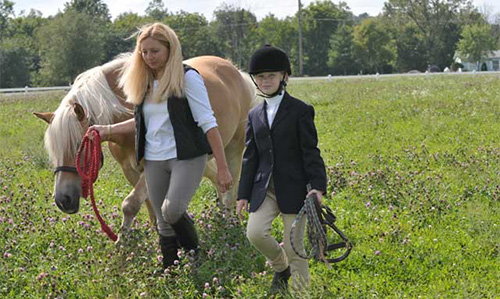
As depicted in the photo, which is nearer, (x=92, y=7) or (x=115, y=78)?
(x=115, y=78)

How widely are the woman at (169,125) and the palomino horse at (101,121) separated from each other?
383mm

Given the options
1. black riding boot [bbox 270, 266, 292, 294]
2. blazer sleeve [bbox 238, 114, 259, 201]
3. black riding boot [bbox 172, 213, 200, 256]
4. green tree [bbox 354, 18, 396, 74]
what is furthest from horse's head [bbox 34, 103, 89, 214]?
green tree [bbox 354, 18, 396, 74]

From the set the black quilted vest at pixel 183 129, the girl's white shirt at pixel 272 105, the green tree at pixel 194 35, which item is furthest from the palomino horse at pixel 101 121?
the green tree at pixel 194 35

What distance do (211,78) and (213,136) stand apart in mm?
2179

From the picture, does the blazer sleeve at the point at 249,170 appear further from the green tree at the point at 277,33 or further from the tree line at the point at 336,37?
the green tree at the point at 277,33

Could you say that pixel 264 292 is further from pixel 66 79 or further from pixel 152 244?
pixel 66 79

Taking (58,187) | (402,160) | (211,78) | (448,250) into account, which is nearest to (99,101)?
(58,187)

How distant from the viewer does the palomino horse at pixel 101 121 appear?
505cm

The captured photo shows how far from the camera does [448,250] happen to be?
17.4ft

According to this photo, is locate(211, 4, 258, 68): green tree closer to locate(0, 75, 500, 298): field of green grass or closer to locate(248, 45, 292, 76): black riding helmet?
locate(0, 75, 500, 298): field of green grass

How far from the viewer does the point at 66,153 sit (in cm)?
506

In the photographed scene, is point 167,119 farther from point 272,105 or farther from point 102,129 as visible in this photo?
point 272,105

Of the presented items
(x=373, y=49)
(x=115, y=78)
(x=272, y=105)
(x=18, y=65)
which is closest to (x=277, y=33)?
(x=373, y=49)

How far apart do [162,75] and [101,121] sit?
94cm
